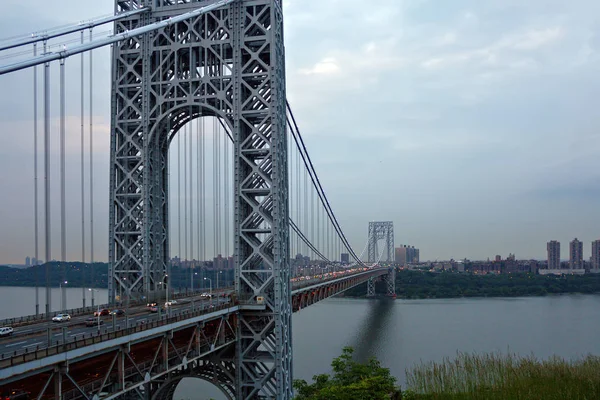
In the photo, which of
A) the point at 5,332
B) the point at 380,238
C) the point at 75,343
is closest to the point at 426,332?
the point at 5,332

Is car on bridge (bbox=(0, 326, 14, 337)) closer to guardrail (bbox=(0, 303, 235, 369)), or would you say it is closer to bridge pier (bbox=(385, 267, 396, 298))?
guardrail (bbox=(0, 303, 235, 369))

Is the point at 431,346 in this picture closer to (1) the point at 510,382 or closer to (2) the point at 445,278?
(1) the point at 510,382

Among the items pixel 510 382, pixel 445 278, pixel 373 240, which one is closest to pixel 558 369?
pixel 510 382

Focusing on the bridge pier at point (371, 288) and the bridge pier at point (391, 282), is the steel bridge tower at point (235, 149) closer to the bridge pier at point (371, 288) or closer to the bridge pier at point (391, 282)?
the bridge pier at point (371, 288)

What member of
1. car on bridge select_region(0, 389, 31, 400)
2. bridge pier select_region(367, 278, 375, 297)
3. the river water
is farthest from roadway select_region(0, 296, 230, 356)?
bridge pier select_region(367, 278, 375, 297)

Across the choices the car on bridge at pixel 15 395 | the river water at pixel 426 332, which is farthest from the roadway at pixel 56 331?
the river water at pixel 426 332

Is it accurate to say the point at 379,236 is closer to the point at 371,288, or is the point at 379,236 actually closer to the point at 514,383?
the point at 371,288
